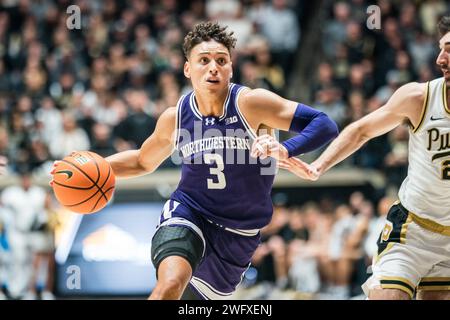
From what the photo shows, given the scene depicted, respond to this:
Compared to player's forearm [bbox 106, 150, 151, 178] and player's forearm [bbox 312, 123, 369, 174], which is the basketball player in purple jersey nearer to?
player's forearm [bbox 312, 123, 369, 174]

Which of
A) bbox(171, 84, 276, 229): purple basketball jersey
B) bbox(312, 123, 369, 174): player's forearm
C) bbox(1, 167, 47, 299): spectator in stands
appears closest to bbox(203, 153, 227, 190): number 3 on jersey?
bbox(171, 84, 276, 229): purple basketball jersey

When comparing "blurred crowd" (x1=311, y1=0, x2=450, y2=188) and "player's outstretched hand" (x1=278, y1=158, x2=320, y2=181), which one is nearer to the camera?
"player's outstretched hand" (x1=278, y1=158, x2=320, y2=181)

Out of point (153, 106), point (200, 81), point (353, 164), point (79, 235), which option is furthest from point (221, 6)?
point (200, 81)

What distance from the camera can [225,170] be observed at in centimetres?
646

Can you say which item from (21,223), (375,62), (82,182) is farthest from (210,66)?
(375,62)

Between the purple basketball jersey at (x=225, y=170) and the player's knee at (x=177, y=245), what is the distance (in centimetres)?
30

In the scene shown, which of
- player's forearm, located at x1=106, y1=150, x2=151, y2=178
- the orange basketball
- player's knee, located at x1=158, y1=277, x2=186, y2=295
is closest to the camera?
player's knee, located at x1=158, y1=277, x2=186, y2=295

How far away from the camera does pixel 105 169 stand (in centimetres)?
675

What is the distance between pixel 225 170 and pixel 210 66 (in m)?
0.79

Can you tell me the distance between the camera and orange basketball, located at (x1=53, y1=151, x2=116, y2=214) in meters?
6.61

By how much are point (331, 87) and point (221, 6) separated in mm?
3107

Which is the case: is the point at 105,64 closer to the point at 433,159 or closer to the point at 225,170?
the point at 225,170

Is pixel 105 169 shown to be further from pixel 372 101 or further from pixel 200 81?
pixel 372 101

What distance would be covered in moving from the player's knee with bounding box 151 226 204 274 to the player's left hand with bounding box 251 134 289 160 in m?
0.85
